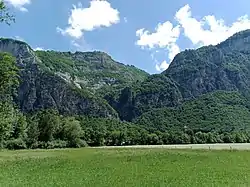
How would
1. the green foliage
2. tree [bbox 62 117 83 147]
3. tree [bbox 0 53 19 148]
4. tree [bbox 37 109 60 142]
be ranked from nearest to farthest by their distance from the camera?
the green foliage < tree [bbox 0 53 19 148] < tree [bbox 37 109 60 142] < tree [bbox 62 117 83 147]

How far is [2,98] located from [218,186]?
23.3 m

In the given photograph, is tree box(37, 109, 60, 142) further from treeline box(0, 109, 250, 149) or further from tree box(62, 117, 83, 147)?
tree box(62, 117, 83, 147)

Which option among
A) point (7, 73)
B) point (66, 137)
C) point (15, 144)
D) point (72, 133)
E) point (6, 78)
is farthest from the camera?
point (66, 137)

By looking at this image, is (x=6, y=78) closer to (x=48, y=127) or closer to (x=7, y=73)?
(x=7, y=73)

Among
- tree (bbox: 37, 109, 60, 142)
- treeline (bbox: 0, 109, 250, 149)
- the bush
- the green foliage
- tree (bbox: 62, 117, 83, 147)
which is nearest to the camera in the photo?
the green foliage

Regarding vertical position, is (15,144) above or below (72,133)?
below

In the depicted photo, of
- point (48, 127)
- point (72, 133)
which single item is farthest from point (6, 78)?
point (72, 133)

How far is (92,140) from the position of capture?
490 feet

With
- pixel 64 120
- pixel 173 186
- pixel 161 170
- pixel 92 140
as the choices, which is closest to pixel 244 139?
pixel 92 140

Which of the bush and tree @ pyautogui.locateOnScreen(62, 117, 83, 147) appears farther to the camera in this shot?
tree @ pyautogui.locateOnScreen(62, 117, 83, 147)

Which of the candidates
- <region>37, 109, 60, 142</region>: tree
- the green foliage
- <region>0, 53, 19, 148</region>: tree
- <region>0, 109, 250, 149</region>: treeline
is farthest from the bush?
the green foliage

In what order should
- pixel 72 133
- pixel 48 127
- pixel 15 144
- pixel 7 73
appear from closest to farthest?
pixel 7 73, pixel 15 144, pixel 48 127, pixel 72 133

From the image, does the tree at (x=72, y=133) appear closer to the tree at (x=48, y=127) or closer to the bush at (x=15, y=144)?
the tree at (x=48, y=127)

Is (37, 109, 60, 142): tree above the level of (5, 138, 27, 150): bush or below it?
above
